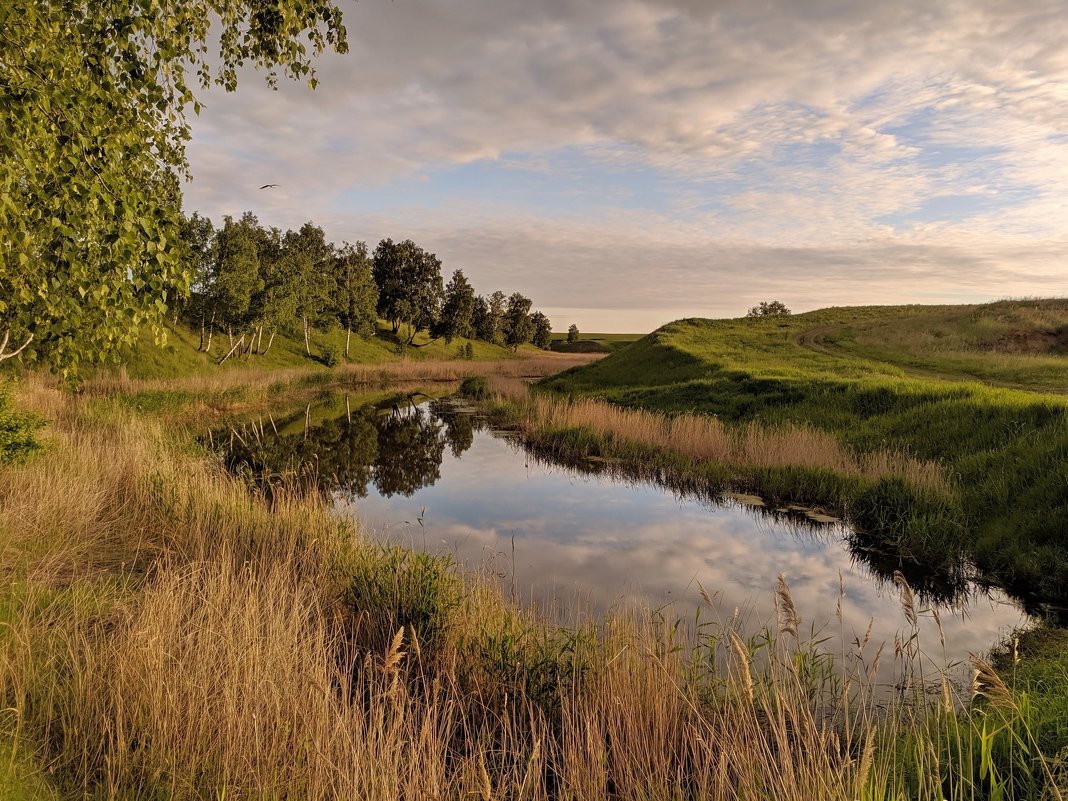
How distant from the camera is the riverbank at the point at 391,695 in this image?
3.37 metres

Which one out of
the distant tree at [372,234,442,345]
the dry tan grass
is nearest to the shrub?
the dry tan grass

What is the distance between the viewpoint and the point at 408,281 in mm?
75750

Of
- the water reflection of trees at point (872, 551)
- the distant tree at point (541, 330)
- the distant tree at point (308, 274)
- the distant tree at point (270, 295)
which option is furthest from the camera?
the distant tree at point (541, 330)

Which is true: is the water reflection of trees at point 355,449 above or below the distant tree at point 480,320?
below

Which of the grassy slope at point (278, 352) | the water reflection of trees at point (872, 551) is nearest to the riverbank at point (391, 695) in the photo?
the water reflection of trees at point (872, 551)

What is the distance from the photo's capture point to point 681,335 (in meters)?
45.7

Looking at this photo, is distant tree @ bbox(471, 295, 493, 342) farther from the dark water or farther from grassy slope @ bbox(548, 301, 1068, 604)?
the dark water

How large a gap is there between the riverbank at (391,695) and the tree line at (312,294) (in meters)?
12.7

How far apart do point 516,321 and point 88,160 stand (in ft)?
311

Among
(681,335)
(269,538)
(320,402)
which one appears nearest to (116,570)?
(269,538)

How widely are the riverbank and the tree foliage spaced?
2611 millimetres

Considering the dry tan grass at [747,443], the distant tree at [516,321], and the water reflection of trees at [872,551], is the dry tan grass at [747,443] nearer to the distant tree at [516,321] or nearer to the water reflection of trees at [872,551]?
the water reflection of trees at [872,551]

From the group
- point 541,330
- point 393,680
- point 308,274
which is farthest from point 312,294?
point 541,330

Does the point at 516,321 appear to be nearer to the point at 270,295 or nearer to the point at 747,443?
the point at 270,295
